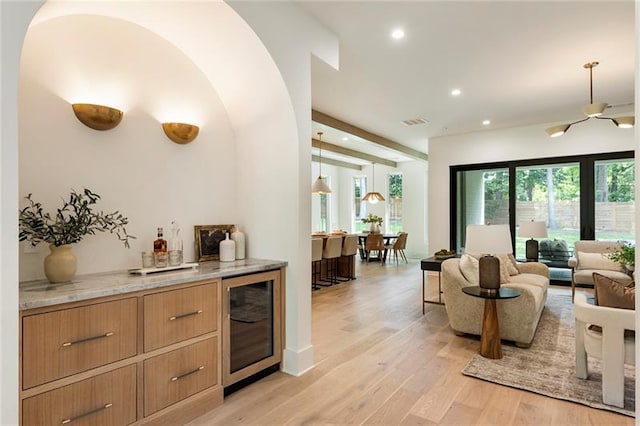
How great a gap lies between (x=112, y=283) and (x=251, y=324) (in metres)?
1.06

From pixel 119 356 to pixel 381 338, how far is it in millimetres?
2562

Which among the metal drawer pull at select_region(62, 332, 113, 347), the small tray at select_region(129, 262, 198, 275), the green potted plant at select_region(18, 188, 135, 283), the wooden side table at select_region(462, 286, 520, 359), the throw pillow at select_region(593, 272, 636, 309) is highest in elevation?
the green potted plant at select_region(18, 188, 135, 283)

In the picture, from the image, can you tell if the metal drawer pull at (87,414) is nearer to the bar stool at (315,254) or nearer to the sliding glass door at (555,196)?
the bar stool at (315,254)

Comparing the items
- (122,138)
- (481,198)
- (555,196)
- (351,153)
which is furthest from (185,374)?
(351,153)

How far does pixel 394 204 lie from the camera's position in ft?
37.7

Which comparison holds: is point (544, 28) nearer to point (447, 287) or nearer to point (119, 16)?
point (447, 287)

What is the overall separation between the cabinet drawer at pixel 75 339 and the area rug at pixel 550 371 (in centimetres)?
253

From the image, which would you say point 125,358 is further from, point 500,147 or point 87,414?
point 500,147

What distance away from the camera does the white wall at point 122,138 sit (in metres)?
2.11

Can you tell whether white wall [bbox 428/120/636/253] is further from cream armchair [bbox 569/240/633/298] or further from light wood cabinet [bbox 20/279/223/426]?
light wood cabinet [bbox 20/279/223/426]

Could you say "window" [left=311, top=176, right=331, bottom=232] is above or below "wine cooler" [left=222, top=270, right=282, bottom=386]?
above

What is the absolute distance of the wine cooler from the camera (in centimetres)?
252

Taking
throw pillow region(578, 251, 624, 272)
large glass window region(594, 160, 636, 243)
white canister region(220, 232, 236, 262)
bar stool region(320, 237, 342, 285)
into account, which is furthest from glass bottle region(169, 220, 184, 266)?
large glass window region(594, 160, 636, 243)

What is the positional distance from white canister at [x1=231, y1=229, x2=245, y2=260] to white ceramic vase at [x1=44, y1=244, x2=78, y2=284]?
1.23 m
